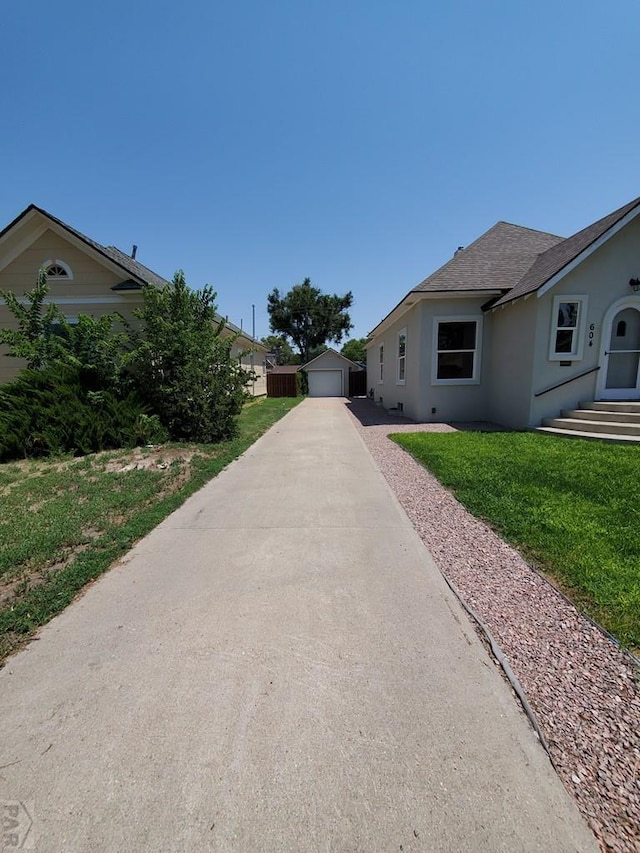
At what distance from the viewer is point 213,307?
364 inches

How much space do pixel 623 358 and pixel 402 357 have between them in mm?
6275

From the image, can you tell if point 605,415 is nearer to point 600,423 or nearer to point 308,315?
point 600,423

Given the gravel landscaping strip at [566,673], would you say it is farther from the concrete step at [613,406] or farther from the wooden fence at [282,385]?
the wooden fence at [282,385]

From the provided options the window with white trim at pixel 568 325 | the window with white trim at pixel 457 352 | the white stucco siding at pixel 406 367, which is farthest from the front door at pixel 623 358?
the white stucco siding at pixel 406 367

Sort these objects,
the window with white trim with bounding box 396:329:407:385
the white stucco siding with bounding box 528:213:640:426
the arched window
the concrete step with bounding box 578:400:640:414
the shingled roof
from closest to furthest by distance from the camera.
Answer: the concrete step with bounding box 578:400:640:414 < the white stucco siding with bounding box 528:213:640:426 < the shingled roof < the arched window < the window with white trim with bounding box 396:329:407:385

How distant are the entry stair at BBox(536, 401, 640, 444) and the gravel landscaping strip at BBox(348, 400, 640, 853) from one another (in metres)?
5.47

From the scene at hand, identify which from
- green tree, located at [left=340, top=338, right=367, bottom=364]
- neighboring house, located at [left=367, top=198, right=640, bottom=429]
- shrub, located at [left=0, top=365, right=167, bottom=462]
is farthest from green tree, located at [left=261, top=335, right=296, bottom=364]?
A: shrub, located at [left=0, top=365, right=167, bottom=462]

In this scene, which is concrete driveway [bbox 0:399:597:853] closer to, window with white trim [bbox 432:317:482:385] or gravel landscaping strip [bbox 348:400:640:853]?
gravel landscaping strip [bbox 348:400:640:853]

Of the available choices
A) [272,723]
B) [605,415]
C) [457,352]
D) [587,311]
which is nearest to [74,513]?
[272,723]

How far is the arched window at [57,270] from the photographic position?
10.8 metres

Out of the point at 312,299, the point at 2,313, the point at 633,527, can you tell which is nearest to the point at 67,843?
the point at 633,527

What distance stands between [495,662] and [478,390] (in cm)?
970

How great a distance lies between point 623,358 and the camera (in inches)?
342

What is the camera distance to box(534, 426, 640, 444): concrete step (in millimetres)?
7085
